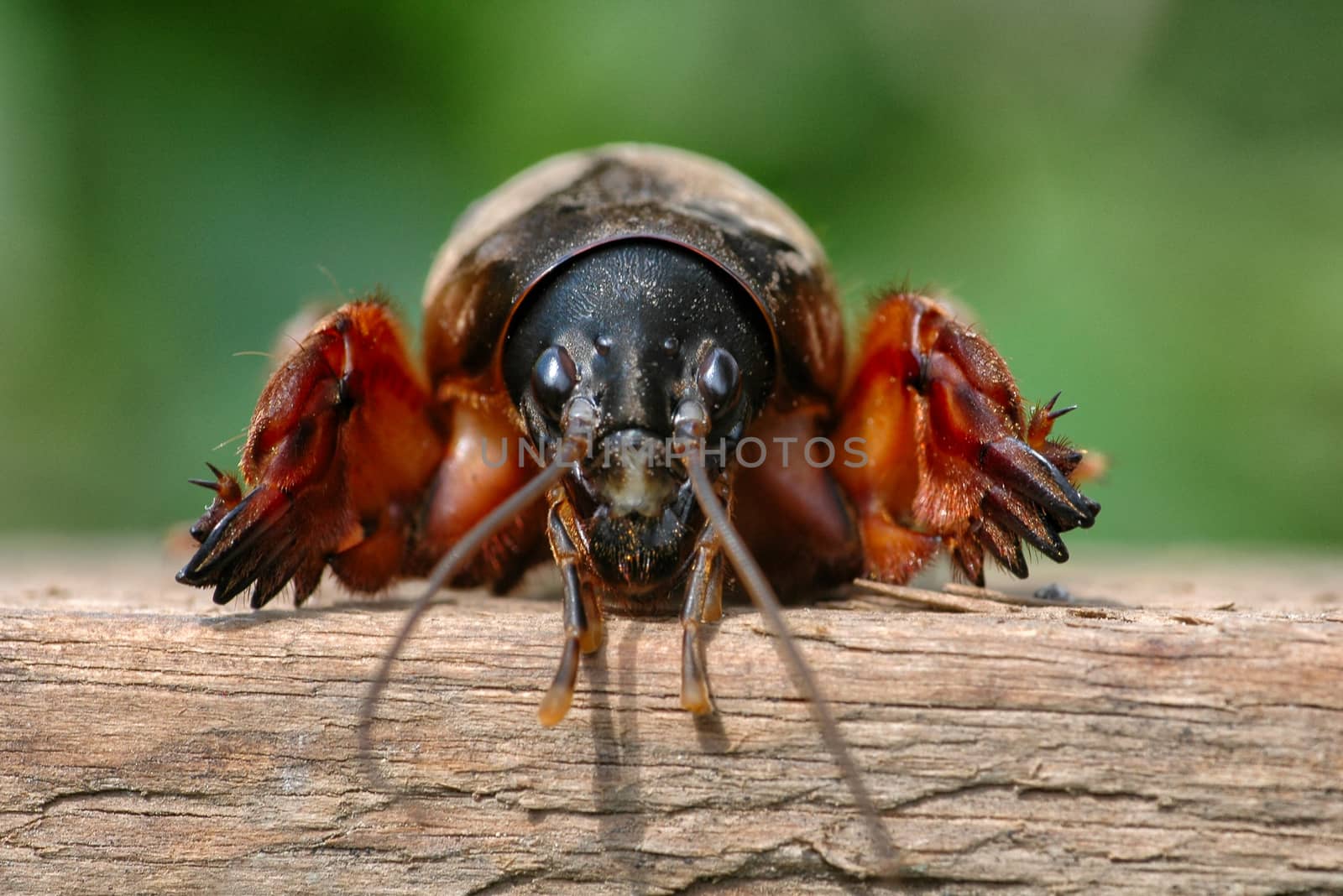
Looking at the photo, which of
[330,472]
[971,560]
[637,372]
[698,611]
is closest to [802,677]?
[698,611]

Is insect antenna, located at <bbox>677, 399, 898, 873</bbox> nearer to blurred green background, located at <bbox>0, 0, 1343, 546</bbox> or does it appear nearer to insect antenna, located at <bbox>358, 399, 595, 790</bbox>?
insect antenna, located at <bbox>358, 399, 595, 790</bbox>

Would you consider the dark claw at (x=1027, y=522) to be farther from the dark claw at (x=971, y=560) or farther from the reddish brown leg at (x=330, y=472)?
the reddish brown leg at (x=330, y=472)

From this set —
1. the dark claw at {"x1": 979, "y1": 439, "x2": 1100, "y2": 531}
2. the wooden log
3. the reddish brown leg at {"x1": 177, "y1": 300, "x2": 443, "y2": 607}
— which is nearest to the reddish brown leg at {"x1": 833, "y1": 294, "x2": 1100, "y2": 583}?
the dark claw at {"x1": 979, "y1": 439, "x2": 1100, "y2": 531}

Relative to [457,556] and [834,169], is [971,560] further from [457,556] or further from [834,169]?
[834,169]

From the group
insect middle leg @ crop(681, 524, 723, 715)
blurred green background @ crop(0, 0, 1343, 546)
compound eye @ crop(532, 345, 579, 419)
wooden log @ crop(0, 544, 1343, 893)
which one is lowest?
wooden log @ crop(0, 544, 1343, 893)

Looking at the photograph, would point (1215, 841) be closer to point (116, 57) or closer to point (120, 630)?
point (120, 630)

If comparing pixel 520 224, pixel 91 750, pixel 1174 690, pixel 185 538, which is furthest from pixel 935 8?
pixel 91 750

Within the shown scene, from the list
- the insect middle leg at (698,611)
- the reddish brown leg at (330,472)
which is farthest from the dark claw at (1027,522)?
the reddish brown leg at (330,472)
